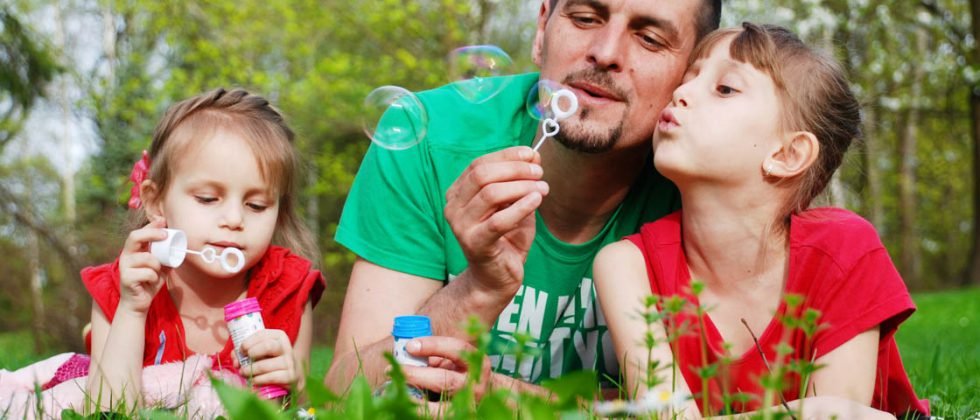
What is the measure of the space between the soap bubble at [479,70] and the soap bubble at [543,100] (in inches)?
5.2

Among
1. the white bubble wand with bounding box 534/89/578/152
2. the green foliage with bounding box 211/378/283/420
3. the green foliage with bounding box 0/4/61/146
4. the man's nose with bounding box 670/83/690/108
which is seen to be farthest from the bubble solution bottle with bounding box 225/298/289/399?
the green foliage with bounding box 0/4/61/146

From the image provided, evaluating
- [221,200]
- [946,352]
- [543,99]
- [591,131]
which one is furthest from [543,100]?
[946,352]

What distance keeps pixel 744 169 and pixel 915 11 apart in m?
15.0

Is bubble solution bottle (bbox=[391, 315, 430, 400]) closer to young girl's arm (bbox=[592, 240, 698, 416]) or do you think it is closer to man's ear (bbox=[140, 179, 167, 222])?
young girl's arm (bbox=[592, 240, 698, 416])

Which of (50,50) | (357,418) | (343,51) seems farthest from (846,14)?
(357,418)

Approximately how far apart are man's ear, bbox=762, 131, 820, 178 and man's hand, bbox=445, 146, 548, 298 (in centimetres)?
63

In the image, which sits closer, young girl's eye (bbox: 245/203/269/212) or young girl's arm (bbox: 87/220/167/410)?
young girl's arm (bbox: 87/220/167/410)

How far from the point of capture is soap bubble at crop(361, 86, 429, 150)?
2693 millimetres

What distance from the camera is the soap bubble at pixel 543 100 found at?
2.58 meters

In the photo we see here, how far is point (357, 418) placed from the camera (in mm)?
1203

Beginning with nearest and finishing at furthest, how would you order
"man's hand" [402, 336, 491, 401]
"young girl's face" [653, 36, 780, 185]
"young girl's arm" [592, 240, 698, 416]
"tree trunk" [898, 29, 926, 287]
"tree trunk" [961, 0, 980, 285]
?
"man's hand" [402, 336, 491, 401] < "young girl's arm" [592, 240, 698, 416] < "young girl's face" [653, 36, 780, 185] < "tree trunk" [961, 0, 980, 285] < "tree trunk" [898, 29, 926, 287]

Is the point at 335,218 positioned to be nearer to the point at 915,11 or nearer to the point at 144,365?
the point at 915,11

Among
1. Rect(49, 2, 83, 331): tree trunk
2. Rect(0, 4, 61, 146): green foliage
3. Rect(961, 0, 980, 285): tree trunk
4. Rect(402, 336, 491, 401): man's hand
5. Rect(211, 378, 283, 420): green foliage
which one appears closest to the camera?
Rect(211, 378, 283, 420): green foliage

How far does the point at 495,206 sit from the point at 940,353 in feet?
11.0
